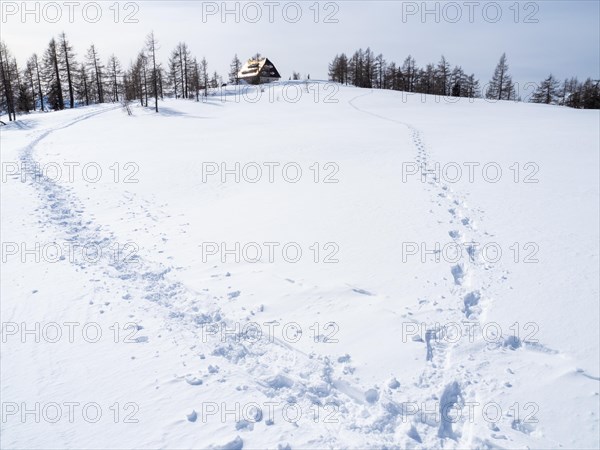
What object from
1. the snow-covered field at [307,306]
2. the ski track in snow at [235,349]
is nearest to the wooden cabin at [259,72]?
the snow-covered field at [307,306]

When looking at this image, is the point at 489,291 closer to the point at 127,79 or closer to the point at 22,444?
the point at 22,444

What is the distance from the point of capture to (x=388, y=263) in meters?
7.68

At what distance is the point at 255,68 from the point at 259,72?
251cm

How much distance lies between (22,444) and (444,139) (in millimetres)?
19118

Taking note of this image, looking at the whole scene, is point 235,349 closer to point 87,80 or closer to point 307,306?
point 307,306

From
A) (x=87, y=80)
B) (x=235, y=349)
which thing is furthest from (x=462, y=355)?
(x=87, y=80)

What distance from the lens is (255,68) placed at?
240ft

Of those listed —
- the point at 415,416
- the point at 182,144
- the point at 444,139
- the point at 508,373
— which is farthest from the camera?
the point at 182,144

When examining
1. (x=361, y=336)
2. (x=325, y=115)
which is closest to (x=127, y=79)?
(x=325, y=115)

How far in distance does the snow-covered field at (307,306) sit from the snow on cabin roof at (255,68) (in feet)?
208

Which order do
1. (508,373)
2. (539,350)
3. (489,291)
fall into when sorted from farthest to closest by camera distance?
1. (489,291)
2. (539,350)
3. (508,373)

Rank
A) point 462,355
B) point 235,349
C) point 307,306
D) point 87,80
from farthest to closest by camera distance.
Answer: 1. point 87,80
2. point 307,306
3. point 235,349
4. point 462,355

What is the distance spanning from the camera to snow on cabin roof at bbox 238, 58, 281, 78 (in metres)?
72.4

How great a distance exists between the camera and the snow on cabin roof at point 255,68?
72.4m
